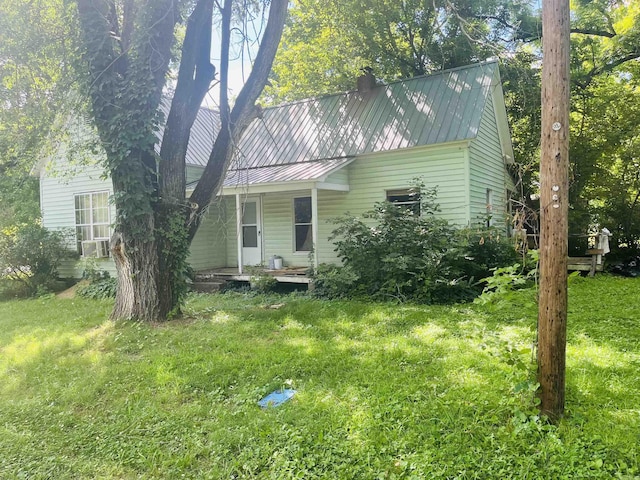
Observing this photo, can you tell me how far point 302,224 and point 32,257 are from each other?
744cm

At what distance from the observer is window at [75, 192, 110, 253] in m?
12.2

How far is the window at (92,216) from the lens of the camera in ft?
40.2

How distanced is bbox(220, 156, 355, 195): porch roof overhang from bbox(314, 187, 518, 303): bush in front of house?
4.02 ft

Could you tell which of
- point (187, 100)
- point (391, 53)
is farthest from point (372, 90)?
point (187, 100)

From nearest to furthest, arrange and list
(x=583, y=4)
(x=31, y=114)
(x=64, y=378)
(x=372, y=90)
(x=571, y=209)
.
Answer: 1. (x=64, y=378)
2. (x=31, y=114)
3. (x=372, y=90)
4. (x=571, y=209)
5. (x=583, y=4)

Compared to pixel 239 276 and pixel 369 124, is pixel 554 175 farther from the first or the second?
pixel 369 124

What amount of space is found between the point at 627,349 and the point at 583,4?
565 inches

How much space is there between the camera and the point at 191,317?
706 cm

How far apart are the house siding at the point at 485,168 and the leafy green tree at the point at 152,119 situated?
555 cm

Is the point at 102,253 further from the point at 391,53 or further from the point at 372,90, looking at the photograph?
the point at 391,53

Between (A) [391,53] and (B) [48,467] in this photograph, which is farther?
(A) [391,53]

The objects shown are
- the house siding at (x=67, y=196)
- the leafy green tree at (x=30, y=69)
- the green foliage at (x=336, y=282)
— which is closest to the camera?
the leafy green tree at (x=30, y=69)

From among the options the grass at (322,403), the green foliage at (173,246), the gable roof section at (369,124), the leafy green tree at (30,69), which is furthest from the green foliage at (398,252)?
the leafy green tree at (30,69)

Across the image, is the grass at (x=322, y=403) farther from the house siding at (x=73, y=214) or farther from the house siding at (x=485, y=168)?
the house siding at (x=73, y=214)
